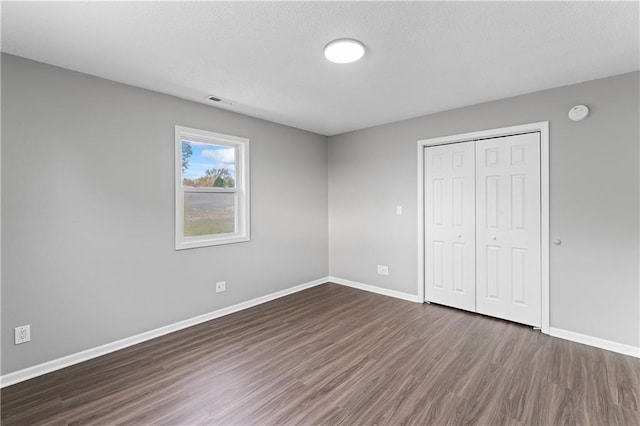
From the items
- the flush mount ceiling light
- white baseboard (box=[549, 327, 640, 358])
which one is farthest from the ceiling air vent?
white baseboard (box=[549, 327, 640, 358])

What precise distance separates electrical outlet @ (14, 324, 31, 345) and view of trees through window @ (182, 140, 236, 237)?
1468 millimetres

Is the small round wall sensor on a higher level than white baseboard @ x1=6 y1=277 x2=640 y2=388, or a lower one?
higher

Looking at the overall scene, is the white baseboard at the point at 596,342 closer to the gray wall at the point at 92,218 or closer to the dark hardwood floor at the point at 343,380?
the dark hardwood floor at the point at 343,380

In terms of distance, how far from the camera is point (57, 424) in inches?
73.1

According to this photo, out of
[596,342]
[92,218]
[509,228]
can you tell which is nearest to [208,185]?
[92,218]

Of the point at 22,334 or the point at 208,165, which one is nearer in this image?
→ the point at 22,334

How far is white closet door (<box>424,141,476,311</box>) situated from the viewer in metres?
3.65

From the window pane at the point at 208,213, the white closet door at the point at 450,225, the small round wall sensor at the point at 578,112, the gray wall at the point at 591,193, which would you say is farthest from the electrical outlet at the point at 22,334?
the small round wall sensor at the point at 578,112

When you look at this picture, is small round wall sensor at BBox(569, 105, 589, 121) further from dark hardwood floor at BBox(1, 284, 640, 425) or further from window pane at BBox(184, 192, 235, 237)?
window pane at BBox(184, 192, 235, 237)

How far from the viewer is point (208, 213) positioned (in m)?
3.63

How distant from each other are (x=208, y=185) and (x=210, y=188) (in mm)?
53

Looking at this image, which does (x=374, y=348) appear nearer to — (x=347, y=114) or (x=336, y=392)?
(x=336, y=392)

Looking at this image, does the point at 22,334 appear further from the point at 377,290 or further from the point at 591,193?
the point at 591,193

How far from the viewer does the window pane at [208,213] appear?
344 centimetres
